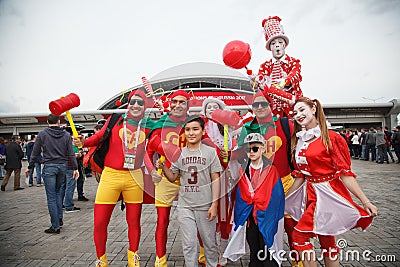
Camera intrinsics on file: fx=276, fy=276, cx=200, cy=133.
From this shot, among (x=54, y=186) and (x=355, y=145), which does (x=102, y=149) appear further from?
(x=355, y=145)

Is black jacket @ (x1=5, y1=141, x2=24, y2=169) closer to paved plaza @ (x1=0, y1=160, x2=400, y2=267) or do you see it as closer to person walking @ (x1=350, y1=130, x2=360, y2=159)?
paved plaza @ (x1=0, y1=160, x2=400, y2=267)

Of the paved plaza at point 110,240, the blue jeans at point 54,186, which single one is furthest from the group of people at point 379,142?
the blue jeans at point 54,186

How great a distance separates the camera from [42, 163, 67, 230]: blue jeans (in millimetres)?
4883

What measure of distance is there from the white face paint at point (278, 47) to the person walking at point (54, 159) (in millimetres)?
4008

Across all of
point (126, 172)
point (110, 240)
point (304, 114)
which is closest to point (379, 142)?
point (304, 114)

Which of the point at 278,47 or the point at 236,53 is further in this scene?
the point at 278,47

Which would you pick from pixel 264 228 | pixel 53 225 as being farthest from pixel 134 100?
pixel 53 225

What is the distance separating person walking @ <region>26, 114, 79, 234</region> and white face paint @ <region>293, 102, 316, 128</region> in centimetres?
421

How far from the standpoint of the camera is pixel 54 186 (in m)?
4.98

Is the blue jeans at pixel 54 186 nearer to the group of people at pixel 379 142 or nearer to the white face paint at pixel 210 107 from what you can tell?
the white face paint at pixel 210 107

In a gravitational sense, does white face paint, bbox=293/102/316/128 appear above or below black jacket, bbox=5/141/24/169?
above

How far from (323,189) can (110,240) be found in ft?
11.2

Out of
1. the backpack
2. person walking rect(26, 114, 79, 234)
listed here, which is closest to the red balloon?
the backpack

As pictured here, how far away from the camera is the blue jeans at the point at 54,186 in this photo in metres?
4.88
